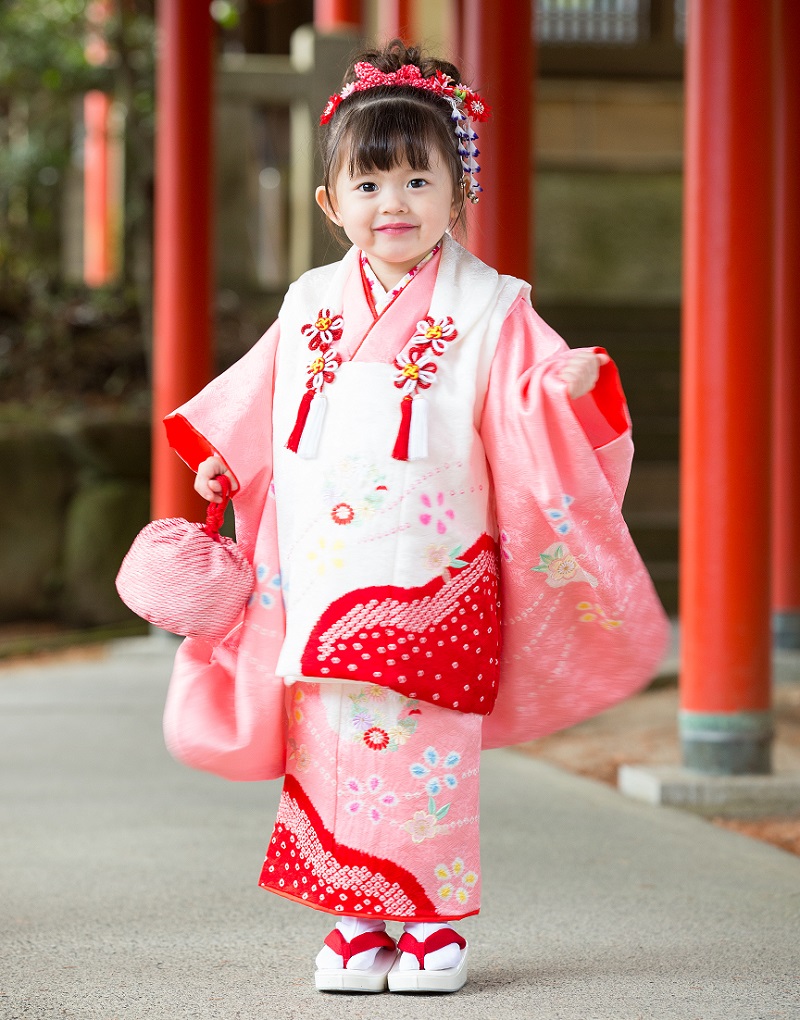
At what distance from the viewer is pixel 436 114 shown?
2.40 metres

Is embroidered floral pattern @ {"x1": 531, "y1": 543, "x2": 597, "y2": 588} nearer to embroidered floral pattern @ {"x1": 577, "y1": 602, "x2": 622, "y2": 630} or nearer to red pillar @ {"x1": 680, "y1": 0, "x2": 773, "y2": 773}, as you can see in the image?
embroidered floral pattern @ {"x1": 577, "y1": 602, "x2": 622, "y2": 630}

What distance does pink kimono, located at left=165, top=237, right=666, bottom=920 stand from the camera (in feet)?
7.68

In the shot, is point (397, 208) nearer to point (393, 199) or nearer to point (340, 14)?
point (393, 199)

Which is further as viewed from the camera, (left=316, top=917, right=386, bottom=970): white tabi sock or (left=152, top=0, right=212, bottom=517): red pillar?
(left=152, top=0, right=212, bottom=517): red pillar

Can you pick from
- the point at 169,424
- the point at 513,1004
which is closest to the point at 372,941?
the point at 513,1004

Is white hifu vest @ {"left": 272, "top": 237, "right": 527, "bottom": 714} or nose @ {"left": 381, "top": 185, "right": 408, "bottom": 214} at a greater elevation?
nose @ {"left": 381, "top": 185, "right": 408, "bottom": 214}

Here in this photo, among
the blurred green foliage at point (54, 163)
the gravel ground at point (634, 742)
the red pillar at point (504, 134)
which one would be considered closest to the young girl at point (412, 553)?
the gravel ground at point (634, 742)

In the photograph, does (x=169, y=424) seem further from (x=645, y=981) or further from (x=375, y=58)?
(x=645, y=981)

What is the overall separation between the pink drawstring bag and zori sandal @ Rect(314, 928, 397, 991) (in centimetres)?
55

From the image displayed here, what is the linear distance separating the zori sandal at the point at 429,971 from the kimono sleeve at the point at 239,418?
2.66 feet

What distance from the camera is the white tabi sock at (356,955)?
2.39m

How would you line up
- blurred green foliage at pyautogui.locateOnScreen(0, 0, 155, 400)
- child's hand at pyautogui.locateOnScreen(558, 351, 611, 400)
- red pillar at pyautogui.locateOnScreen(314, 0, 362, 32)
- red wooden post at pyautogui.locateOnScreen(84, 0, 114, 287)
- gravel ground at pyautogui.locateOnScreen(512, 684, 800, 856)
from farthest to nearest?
1. red wooden post at pyautogui.locateOnScreen(84, 0, 114, 287)
2. red pillar at pyautogui.locateOnScreen(314, 0, 362, 32)
3. blurred green foliage at pyautogui.locateOnScreen(0, 0, 155, 400)
4. gravel ground at pyautogui.locateOnScreen(512, 684, 800, 856)
5. child's hand at pyautogui.locateOnScreen(558, 351, 611, 400)

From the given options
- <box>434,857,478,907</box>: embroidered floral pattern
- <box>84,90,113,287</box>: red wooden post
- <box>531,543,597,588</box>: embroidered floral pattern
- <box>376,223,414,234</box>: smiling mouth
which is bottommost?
<box>434,857,478,907</box>: embroidered floral pattern

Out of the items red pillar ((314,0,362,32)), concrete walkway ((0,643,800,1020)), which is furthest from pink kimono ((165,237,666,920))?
red pillar ((314,0,362,32))
